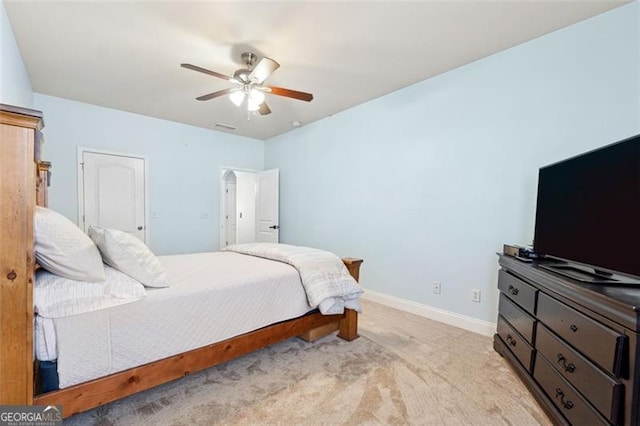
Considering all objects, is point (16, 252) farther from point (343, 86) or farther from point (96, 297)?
point (343, 86)

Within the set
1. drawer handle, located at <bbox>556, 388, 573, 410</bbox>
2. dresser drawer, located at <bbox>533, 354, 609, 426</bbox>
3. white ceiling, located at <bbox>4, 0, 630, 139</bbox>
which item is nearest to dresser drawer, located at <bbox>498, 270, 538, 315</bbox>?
dresser drawer, located at <bbox>533, 354, 609, 426</bbox>

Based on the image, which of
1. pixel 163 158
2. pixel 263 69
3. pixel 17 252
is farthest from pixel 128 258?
pixel 163 158

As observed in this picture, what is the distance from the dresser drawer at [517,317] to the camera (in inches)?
71.9

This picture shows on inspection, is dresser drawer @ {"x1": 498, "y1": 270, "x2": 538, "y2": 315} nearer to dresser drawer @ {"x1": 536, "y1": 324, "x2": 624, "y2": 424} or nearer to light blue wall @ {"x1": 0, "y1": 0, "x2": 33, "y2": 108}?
dresser drawer @ {"x1": 536, "y1": 324, "x2": 624, "y2": 424}

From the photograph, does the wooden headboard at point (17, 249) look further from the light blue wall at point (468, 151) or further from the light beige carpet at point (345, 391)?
the light blue wall at point (468, 151)

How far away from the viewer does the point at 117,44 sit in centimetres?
250

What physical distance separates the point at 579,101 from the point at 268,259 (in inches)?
109

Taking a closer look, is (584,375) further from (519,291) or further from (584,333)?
(519,291)

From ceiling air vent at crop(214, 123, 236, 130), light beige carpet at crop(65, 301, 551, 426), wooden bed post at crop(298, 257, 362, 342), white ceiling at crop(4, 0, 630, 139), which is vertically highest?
white ceiling at crop(4, 0, 630, 139)

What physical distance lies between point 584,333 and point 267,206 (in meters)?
4.58

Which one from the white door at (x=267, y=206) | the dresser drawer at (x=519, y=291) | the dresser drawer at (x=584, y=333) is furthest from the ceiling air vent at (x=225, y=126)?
the dresser drawer at (x=584, y=333)

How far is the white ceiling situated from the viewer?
2.05 metres

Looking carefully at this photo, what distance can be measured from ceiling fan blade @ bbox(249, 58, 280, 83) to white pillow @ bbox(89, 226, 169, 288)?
1.59 m

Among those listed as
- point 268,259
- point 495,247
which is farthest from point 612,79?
point 268,259
